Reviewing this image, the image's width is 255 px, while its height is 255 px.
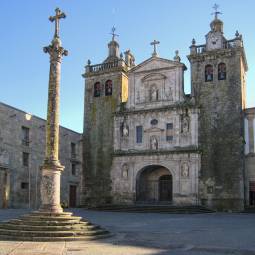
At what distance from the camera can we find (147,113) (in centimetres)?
3681

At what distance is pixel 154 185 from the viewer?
37469mm

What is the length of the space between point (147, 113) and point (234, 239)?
23.2 meters

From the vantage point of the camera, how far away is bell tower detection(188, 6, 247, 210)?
33281mm

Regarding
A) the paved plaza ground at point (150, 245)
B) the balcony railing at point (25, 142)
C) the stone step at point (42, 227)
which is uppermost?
the balcony railing at point (25, 142)

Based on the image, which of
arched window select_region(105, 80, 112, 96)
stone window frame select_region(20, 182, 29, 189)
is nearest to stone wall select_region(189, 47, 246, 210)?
arched window select_region(105, 80, 112, 96)


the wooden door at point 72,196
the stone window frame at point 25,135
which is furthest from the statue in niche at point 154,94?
the wooden door at point 72,196

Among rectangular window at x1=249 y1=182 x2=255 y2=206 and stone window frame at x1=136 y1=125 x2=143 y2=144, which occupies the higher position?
stone window frame at x1=136 y1=125 x2=143 y2=144

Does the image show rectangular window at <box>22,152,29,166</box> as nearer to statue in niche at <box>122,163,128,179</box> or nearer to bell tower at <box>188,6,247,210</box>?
statue in niche at <box>122,163,128,179</box>

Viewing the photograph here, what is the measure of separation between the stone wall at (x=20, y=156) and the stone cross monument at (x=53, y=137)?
16.1 m

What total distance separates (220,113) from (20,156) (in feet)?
54.4

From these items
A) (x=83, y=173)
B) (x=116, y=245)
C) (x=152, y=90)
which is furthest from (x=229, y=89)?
(x=116, y=245)

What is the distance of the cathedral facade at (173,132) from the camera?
3372cm

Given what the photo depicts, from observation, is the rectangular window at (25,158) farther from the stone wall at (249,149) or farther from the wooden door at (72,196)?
the stone wall at (249,149)

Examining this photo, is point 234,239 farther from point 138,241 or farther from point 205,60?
point 205,60
